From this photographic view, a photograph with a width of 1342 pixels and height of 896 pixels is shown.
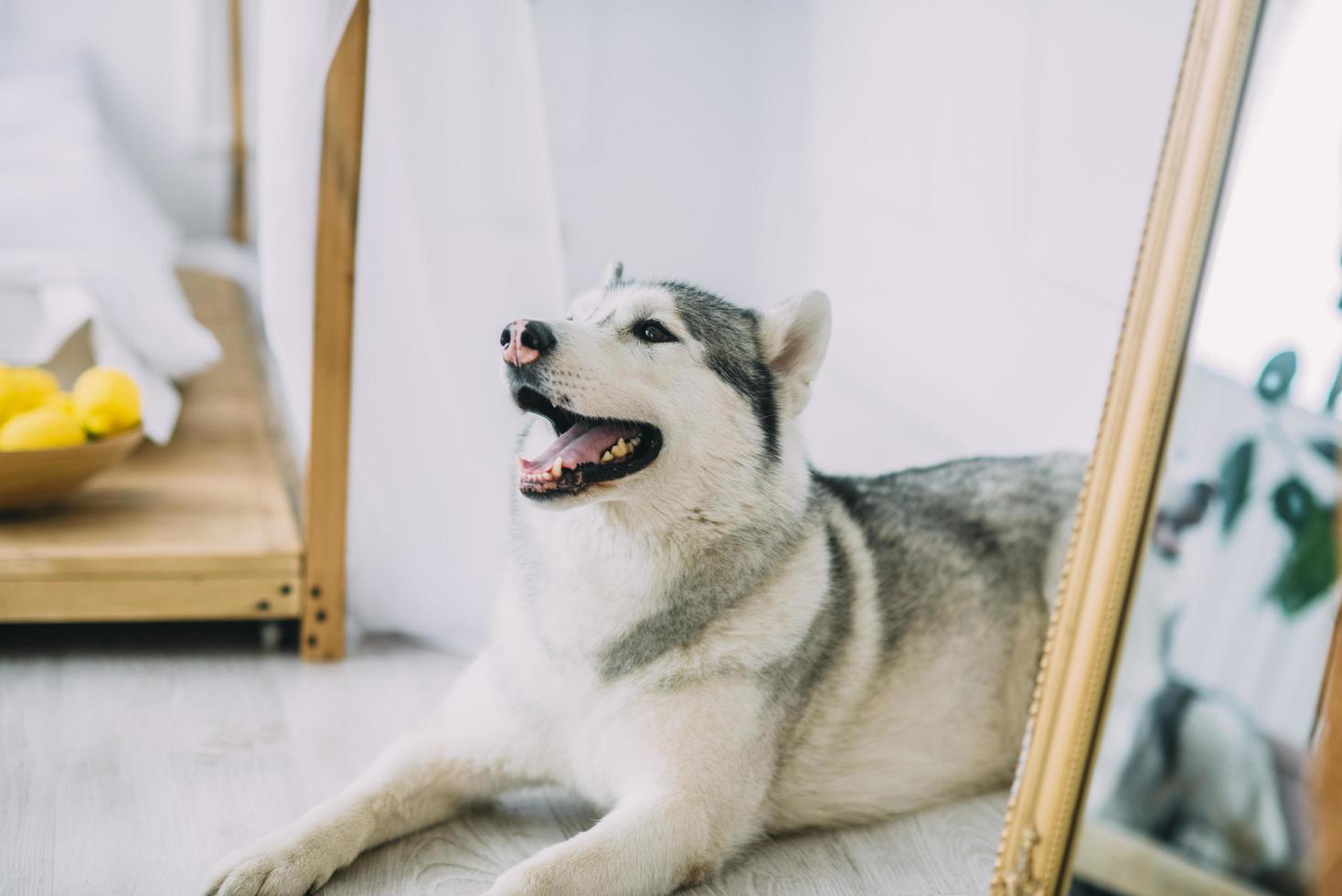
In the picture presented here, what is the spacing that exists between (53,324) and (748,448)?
1.50 meters

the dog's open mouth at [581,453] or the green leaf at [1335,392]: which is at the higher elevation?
the green leaf at [1335,392]

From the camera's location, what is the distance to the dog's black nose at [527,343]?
1261 mm

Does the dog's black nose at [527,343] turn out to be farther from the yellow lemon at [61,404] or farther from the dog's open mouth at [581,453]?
the yellow lemon at [61,404]

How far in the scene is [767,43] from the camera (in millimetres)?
1794

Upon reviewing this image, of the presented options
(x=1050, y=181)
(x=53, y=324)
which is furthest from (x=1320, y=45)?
(x=53, y=324)

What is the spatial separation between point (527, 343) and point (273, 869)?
639 mm

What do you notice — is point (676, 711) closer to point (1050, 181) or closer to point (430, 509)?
point (430, 509)

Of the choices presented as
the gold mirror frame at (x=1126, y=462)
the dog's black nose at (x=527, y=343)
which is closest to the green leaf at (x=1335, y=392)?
the gold mirror frame at (x=1126, y=462)

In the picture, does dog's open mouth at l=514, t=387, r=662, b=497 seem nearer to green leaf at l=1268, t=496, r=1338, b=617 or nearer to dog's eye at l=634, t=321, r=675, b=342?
dog's eye at l=634, t=321, r=675, b=342

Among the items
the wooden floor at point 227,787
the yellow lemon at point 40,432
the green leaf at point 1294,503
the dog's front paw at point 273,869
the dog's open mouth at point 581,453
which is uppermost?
the green leaf at point 1294,503

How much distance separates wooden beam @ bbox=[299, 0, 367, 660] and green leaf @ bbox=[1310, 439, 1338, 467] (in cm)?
132

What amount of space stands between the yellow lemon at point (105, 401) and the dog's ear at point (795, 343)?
1134mm

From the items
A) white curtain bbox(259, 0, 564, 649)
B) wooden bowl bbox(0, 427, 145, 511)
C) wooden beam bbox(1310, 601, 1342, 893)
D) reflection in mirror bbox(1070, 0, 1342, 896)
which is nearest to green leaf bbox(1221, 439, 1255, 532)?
reflection in mirror bbox(1070, 0, 1342, 896)

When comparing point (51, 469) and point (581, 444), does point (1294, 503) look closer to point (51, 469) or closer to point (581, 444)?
point (581, 444)
